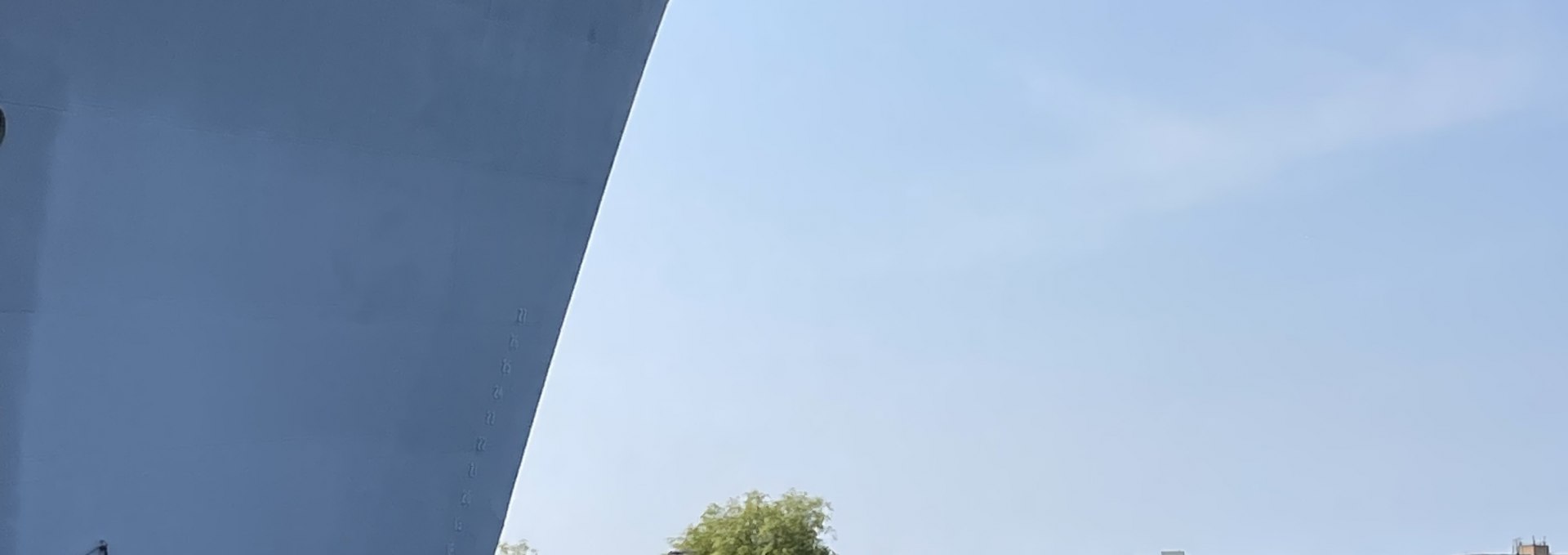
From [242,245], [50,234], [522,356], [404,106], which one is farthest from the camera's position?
[522,356]

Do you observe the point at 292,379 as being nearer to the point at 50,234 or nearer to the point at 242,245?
the point at 242,245

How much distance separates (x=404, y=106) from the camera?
689cm

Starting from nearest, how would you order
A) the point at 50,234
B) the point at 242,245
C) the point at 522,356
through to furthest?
the point at 50,234 → the point at 242,245 → the point at 522,356

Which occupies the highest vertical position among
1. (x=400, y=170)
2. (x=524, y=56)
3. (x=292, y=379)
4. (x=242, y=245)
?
(x=524, y=56)

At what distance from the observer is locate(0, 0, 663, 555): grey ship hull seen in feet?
19.3

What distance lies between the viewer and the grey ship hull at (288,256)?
232 inches

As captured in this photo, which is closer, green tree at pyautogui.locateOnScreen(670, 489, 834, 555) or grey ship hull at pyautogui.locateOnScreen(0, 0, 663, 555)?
grey ship hull at pyautogui.locateOnScreen(0, 0, 663, 555)

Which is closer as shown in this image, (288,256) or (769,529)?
(288,256)

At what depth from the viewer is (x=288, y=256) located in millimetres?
6562

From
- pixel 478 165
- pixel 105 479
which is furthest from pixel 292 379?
pixel 478 165

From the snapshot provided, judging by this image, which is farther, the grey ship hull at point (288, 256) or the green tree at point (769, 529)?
the green tree at point (769, 529)

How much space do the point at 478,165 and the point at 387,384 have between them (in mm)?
1076

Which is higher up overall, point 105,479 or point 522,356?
point 522,356

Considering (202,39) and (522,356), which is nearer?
(202,39)
